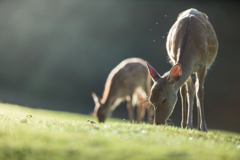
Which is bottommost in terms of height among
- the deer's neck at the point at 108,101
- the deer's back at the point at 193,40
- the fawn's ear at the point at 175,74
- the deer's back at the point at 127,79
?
the deer's neck at the point at 108,101

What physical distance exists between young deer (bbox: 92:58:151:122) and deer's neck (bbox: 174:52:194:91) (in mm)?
5693

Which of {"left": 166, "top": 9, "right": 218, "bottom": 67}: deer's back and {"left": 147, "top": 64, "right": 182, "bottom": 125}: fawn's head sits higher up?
{"left": 166, "top": 9, "right": 218, "bottom": 67}: deer's back

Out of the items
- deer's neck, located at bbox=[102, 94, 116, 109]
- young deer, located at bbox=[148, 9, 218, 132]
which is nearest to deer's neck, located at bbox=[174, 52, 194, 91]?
young deer, located at bbox=[148, 9, 218, 132]

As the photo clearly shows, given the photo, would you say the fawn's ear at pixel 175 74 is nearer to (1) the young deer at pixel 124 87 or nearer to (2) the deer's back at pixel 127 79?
(1) the young deer at pixel 124 87

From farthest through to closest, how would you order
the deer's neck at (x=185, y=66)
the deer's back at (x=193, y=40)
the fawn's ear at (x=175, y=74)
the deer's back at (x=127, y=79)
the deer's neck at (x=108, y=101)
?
the deer's back at (x=127, y=79) → the deer's neck at (x=108, y=101) → the deer's back at (x=193, y=40) → the deer's neck at (x=185, y=66) → the fawn's ear at (x=175, y=74)

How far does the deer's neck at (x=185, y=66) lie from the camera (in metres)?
5.82

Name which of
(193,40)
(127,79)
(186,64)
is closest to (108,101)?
(127,79)

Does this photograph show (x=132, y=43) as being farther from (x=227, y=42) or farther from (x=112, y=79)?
(x=112, y=79)

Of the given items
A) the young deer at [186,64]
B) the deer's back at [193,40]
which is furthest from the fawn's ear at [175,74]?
the deer's back at [193,40]

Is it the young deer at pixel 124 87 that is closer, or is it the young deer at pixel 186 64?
the young deer at pixel 186 64

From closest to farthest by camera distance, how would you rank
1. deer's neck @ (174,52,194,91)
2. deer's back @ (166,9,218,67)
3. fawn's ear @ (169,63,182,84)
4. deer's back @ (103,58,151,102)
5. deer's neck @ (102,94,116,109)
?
1. fawn's ear @ (169,63,182,84)
2. deer's neck @ (174,52,194,91)
3. deer's back @ (166,9,218,67)
4. deer's neck @ (102,94,116,109)
5. deer's back @ (103,58,151,102)

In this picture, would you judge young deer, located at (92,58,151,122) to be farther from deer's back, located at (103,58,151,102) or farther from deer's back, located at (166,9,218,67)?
deer's back, located at (166,9,218,67)

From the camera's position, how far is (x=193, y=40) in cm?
623

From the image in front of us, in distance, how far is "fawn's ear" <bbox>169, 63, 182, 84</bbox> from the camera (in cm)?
547
